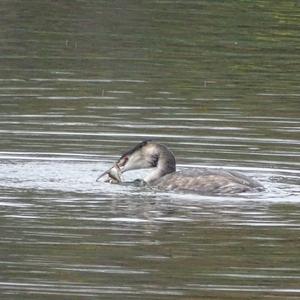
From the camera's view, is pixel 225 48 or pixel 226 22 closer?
A: pixel 225 48

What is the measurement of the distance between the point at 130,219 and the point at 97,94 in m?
7.65

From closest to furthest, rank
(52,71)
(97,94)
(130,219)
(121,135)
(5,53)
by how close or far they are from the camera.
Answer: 1. (130,219)
2. (121,135)
3. (97,94)
4. (52,71)
5. (5,53)

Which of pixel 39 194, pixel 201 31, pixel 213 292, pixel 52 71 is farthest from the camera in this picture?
pixel 201 31

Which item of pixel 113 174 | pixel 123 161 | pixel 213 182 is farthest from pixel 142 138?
pixel 213 182

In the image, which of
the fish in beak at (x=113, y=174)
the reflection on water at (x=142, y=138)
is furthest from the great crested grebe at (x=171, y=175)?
the reflection on water at (x=142, y=138)

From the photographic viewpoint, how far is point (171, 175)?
15820 mm

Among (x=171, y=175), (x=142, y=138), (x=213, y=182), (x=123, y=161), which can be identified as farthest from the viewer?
(x=142, y=138)

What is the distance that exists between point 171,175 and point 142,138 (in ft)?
8.46

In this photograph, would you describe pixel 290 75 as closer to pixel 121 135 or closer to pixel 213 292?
pixel 121 135

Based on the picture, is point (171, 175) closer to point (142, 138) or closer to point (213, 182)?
point (213, 182)

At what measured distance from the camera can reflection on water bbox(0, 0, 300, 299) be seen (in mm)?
12067

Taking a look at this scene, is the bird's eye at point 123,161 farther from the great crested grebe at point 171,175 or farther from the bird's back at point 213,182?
the bird's back at point 213,182

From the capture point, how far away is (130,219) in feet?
45.7

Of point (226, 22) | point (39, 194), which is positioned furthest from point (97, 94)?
point (226, 22)
